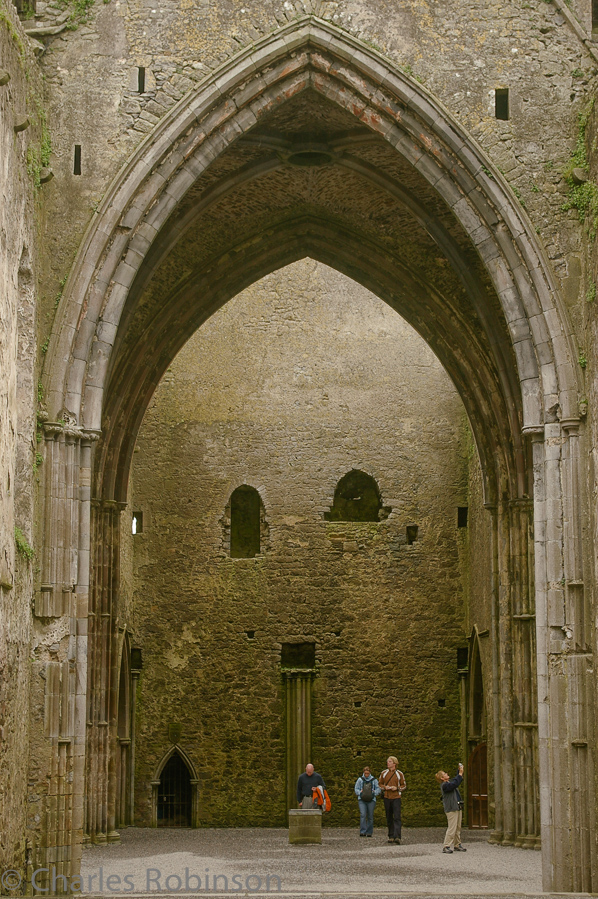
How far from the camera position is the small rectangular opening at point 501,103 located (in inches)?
430

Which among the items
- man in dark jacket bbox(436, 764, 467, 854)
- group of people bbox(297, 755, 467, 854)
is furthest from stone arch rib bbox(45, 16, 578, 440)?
group of people bbox(297, 755, 467, 854)

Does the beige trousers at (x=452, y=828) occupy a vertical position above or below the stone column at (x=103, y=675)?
below

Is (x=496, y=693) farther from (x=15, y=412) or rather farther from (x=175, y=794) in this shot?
(x=15, y=412)

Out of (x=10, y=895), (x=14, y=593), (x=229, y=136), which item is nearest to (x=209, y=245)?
(x=229, y=136)

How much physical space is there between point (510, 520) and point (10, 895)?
7142mm

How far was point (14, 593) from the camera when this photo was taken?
916 cm

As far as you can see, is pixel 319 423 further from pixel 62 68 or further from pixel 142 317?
pixel 62 68

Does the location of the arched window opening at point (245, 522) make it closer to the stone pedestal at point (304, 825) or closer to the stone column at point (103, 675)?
the stone column at point (103, 675)

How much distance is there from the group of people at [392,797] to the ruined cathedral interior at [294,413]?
0.56 meters

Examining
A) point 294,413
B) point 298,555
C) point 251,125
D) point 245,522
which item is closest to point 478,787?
point 298,555

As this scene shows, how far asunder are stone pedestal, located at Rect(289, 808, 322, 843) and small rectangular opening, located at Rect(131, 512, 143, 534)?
5536mm

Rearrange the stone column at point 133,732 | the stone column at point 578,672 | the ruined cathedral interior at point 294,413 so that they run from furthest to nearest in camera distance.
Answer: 1. the stone column at point 133,732
2. the ruined cathedral interior at point 294,413
3. the stone column at point 578,672

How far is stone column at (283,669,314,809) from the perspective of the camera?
17922 millimetres
